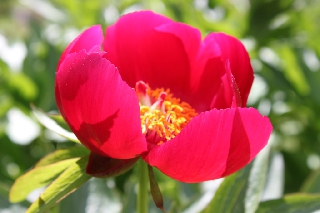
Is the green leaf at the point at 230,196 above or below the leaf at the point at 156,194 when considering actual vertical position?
below

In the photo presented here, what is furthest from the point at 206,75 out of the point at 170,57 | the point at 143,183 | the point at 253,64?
the point at 253,64

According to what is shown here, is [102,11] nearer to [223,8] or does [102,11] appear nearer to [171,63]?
[223,8]

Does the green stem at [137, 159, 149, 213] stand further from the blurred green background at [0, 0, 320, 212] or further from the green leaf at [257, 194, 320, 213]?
the blurred green background at [0, 0, 320, 212]

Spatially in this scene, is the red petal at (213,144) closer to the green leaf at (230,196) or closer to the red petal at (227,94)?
the red petal at (227,94)

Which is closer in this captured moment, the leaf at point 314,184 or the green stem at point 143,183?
the green stem at point 143,183

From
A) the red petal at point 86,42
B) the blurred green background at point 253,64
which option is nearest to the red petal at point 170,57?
the red petal at point 86,42

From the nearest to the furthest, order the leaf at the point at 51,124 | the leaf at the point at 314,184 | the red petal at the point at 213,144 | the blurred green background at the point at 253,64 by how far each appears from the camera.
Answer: the red petal at the point at 213,144
the leaf at the point at 51,124
the leaf at the point at 314,184
the blurred green background at the point at 253,64

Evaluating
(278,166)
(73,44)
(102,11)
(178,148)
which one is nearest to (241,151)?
(178,148)

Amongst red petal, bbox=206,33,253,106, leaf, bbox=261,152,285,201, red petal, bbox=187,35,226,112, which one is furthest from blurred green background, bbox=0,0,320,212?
red petal, bbox=206,33,253,106
